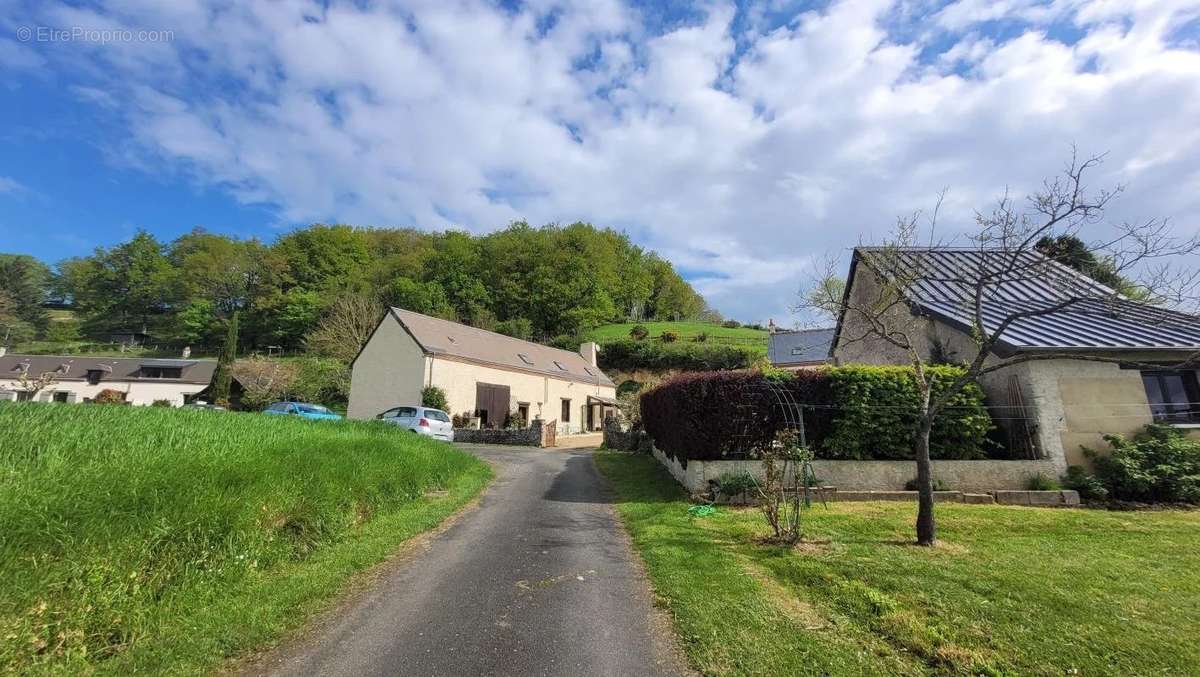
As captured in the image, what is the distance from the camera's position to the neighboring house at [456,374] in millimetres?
25859

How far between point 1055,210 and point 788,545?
544 cm

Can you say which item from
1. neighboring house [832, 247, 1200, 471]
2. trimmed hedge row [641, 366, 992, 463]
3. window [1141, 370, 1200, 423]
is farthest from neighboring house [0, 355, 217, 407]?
window [1141, 370, 1200, 423]

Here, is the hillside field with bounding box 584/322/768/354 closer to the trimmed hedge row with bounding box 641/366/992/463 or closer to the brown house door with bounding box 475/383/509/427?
the brown house door with bounding box 475/383/509/427

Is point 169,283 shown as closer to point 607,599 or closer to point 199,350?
point 199,350

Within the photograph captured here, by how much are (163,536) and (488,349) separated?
2683 cm

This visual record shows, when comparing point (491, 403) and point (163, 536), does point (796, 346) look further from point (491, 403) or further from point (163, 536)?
point (163, 536)

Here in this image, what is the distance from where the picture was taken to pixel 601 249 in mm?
62031

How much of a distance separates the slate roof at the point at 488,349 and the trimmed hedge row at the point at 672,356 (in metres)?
5.29

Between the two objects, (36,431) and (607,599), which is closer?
(607,599)

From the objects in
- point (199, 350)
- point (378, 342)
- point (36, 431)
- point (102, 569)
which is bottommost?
point (102, 569)

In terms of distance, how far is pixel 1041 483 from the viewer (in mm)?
9023

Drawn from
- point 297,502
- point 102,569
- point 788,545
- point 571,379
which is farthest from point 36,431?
point 571,379

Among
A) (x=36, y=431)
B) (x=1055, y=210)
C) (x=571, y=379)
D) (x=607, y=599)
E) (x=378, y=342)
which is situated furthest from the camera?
(x=571, y=379)

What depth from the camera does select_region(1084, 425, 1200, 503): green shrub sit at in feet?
27.6
